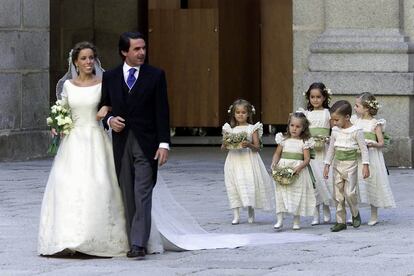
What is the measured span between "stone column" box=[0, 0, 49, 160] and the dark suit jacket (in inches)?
361

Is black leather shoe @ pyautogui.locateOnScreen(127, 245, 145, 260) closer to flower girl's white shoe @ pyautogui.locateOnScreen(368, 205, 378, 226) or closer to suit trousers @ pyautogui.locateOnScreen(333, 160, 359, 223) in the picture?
suit trousers @ pyautogui.locateOnScreen(333, 160, 359, 223)

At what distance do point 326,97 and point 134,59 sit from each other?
3141 mm

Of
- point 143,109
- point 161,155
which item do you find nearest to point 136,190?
point 161,155

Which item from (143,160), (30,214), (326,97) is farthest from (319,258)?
(30,214)

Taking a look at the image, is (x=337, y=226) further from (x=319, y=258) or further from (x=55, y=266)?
(x=55, y=266)

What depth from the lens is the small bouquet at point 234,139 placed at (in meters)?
14.1

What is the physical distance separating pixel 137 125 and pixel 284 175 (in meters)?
2.22

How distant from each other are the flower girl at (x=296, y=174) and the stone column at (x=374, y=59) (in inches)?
243

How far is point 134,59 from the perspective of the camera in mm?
11836

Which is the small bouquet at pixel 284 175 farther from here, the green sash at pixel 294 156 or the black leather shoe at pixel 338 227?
the black leather shoe at pixel 338 227

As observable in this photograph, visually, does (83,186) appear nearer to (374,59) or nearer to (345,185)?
(345,185)

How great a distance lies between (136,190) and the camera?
38.4 feet

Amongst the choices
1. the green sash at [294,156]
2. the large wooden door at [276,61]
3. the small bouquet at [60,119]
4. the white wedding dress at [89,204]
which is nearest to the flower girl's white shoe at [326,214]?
the green sash at [294,156]

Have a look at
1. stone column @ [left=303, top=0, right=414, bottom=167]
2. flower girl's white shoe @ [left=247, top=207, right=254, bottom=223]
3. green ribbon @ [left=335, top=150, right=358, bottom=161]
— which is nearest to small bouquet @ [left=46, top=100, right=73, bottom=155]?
flower girl's white shoe @ [left=247, top=207, right=254, bottom=223]
